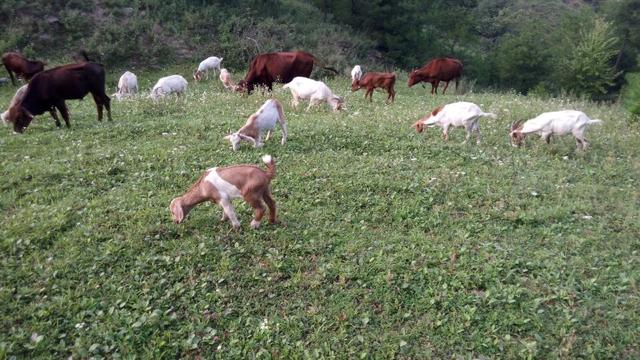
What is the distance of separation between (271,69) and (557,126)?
8.84 meters

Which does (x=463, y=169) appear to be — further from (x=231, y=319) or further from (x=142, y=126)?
(x=142, y=126)

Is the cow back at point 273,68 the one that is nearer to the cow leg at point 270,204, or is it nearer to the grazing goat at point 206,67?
the grazing goat at point 206,67

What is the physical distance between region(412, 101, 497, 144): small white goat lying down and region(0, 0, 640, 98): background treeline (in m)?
14.8

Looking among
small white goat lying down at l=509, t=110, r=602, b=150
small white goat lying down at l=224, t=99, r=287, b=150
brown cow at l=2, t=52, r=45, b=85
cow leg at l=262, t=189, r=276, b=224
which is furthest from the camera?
brown cow at l=2, t=52, r=45, b=85

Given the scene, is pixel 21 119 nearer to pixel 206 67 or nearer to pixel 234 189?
pixel 234 189

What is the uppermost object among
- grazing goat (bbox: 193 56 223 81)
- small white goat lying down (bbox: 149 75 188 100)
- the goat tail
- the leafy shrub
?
the goat tail

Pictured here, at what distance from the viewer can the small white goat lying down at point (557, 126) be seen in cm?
1039

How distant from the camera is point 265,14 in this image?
30172mm

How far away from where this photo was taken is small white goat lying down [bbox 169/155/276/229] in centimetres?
659

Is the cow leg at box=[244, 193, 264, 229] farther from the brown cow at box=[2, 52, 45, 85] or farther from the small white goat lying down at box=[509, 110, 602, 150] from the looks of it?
the brown cow at box=[2, 52, 45, 85]

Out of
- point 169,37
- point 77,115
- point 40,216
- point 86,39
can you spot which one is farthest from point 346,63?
point 40,216

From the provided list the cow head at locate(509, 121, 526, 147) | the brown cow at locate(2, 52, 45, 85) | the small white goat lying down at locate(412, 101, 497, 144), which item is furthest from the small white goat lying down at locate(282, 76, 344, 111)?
the brown cow at locate(2, 52, 45, 85)

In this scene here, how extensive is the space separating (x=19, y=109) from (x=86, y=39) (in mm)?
13003

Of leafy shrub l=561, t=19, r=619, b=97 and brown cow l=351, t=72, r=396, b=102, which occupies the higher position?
brown cow l=351, t=72, r=396, b=102
